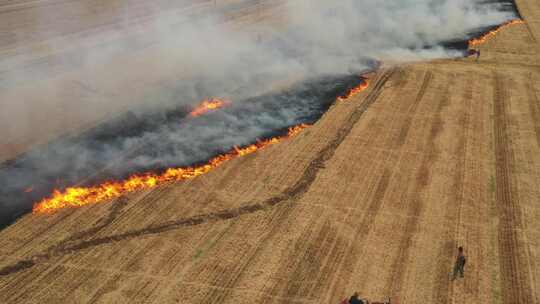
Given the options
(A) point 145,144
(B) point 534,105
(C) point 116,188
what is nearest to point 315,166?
(A) point 145,144

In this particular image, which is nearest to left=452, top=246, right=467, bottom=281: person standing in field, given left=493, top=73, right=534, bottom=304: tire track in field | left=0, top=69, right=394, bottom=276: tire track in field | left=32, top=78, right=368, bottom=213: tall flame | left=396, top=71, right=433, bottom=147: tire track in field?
left=493, top=73, right=534, bottom=304: tire track in field

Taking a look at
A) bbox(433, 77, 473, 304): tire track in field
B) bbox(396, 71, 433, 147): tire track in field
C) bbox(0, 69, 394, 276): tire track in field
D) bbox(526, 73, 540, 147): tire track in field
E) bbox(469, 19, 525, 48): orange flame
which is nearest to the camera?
bbox(433, 77, 473, 304): tire track in field

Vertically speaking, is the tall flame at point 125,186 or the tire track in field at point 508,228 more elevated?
the tall flame at point 125,186

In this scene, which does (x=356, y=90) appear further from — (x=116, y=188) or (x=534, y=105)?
(x=116, y=188)

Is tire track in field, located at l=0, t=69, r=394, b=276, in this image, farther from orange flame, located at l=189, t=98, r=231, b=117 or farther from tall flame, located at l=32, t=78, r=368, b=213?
orange flame, located at l=189, t=98, r=231, b=117

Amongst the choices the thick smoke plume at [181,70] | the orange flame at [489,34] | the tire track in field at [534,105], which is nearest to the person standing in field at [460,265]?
the thick smoke plume at [181,70]

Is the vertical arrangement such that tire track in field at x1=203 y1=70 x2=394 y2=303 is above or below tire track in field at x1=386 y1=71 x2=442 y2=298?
above

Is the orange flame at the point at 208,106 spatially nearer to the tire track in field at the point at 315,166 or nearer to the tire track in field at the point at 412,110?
the tire track in field at the point at 315,166
